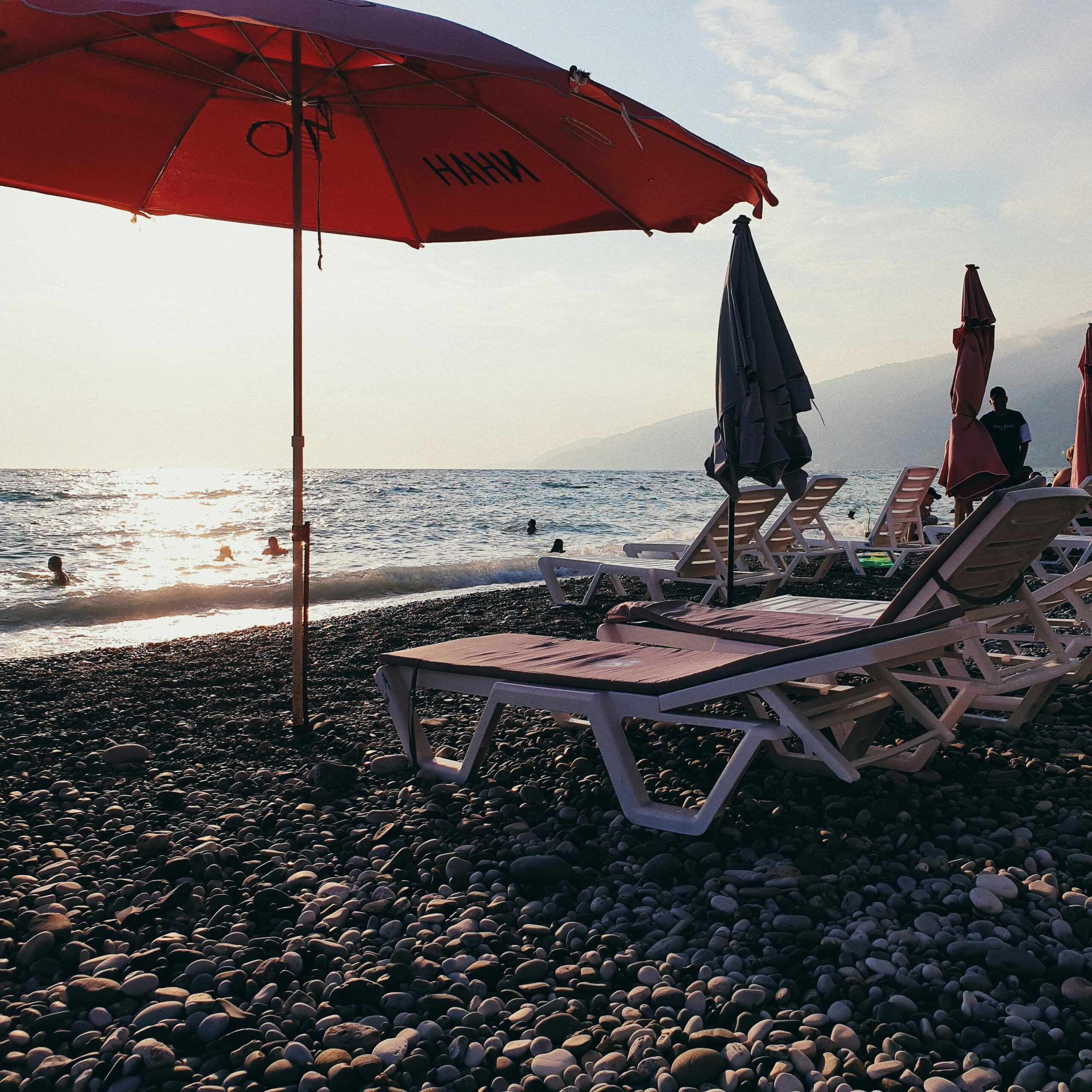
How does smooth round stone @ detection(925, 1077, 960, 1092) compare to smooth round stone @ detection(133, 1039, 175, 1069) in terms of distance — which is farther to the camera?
smooth round stone @ detection(133, 1039, 175, 1069)

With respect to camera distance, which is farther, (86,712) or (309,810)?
Result: (86,712)

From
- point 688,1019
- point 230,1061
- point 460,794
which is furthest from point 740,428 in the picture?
point 230,1061

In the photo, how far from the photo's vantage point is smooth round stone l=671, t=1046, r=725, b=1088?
171cm

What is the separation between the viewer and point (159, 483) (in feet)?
155

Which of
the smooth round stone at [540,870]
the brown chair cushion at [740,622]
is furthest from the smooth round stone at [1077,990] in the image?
the brown chair cushion at [740,622]

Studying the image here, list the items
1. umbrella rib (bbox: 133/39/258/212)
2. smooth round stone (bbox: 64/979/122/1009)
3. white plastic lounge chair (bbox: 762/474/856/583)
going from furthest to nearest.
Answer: white plastic lounge chair (bbox: 762/474/856/583)
umbrella rib (bbox: 133/39/258/212)
smooth round stone (bbox: 64/979/122/1009)

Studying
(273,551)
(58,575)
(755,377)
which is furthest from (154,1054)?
(273,551)

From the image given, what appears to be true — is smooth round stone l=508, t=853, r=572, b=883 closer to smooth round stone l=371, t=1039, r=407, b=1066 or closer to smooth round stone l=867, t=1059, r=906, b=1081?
smooth round stone l=371, t=1039, r=407, b=1066

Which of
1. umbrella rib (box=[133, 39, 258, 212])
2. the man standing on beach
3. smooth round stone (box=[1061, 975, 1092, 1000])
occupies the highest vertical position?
umbrella rib (box=[133, 39, 258, 212])

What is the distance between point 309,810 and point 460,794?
56cm

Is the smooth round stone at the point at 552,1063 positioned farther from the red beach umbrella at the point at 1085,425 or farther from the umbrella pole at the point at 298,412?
the red beach umbrella at the point at 1085,425

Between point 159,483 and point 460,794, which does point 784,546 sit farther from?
point 159,483

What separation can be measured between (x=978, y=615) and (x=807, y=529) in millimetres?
6500

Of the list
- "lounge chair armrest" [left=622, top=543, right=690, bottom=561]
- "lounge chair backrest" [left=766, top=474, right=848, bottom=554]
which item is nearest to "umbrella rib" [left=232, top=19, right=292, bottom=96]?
"lounge chair armrest" [left=622, top=543, right=690, bottom=561]
